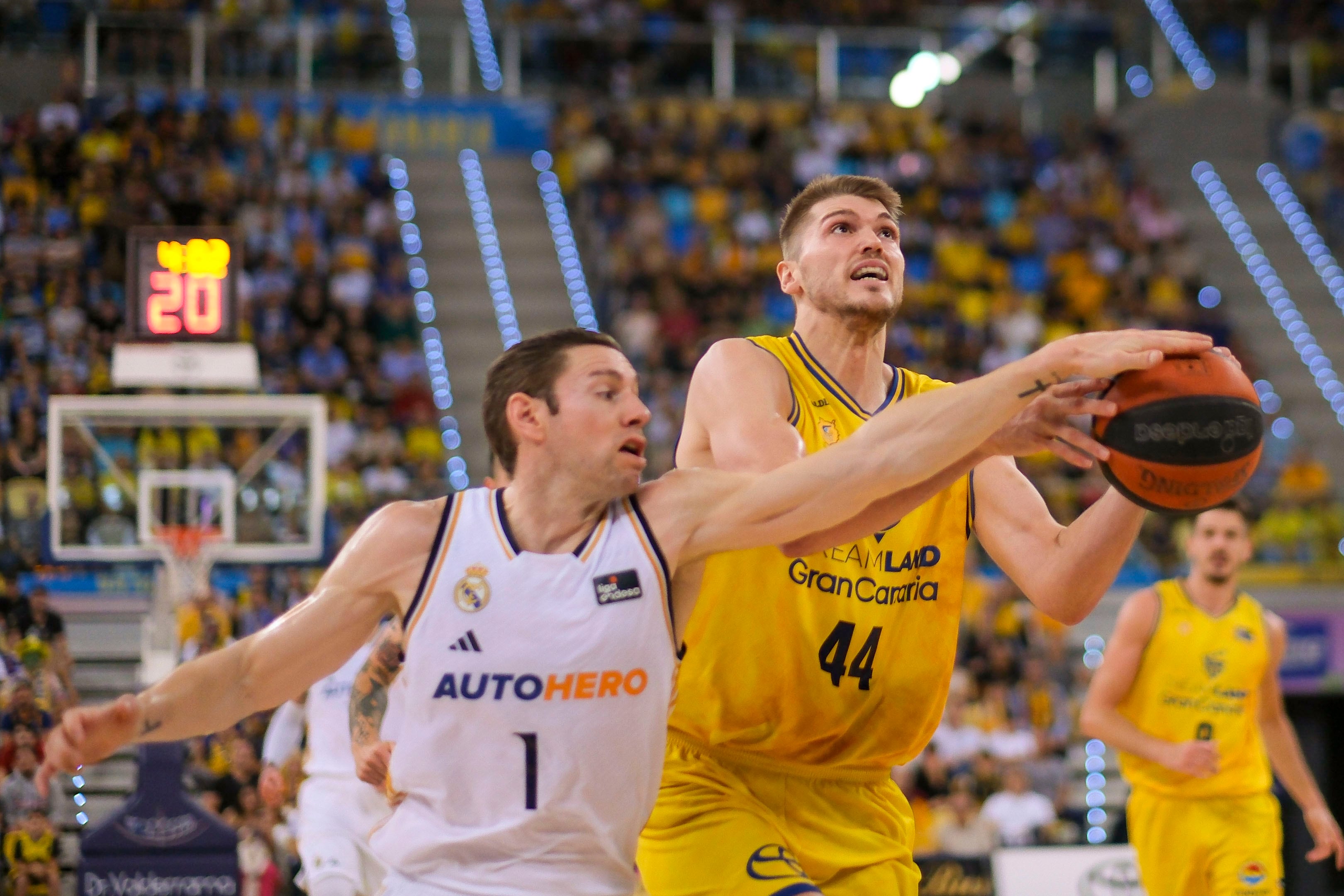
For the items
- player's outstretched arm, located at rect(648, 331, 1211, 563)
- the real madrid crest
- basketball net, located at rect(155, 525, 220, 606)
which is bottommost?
the real madrid crest

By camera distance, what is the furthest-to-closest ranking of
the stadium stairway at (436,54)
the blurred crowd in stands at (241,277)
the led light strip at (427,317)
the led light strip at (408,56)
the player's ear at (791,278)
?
the stadium stairway at (436,54), the led light strip at (408,56), the led light strip at (427,317), the blurred crowd in stands at (241,277), the player's ear at (791,278)

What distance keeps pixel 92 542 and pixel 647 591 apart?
8.94 m

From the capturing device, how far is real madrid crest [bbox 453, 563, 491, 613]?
318 centimetres

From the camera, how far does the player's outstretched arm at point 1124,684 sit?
6.16m

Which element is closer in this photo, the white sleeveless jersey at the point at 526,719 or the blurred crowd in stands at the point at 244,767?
the white sleeveless jersey at the point at 526,719

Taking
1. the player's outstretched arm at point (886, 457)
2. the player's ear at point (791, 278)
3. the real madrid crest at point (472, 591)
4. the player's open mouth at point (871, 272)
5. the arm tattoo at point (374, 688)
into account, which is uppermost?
the player's ear at point (791, 278)

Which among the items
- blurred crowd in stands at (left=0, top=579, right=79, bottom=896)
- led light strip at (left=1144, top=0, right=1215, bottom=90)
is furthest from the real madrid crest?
led light strip at (left=1144, top=0, right=1215, bottom=90)

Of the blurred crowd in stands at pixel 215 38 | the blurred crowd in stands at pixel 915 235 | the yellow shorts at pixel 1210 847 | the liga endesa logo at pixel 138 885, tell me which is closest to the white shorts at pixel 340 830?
the liga endesa logo at pixel 138 885

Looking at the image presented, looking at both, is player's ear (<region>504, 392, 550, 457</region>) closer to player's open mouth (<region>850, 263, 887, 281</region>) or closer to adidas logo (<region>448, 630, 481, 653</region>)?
adidas logo (<region>448, 630, 481, 653</region>)

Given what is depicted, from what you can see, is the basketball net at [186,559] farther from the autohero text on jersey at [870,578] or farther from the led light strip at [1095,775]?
the autohero text on jersey at [870,578]

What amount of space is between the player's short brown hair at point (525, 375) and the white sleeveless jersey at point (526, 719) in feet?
0.97

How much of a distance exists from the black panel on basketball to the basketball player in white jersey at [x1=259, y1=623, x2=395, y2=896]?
13.2 feet

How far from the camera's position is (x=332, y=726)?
6.79m

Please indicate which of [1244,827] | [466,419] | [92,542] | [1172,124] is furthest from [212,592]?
[1172,124]
